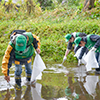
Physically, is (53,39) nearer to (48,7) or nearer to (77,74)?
(77,74)

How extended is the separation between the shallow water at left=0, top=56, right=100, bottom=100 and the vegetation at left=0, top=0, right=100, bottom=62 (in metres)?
2.09

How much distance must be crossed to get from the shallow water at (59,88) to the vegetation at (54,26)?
209 cm

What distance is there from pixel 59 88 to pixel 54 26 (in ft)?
20.6

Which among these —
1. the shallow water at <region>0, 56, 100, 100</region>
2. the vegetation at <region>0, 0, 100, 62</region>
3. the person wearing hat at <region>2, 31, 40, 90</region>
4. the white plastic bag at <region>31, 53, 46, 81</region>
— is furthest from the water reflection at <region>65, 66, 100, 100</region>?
the vegetation at <region>0, 0, 100, 62</region>

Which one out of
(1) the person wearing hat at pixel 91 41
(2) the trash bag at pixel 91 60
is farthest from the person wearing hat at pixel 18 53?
(2) the trash bag at pixel 91 60

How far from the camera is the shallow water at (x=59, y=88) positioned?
9.98ft

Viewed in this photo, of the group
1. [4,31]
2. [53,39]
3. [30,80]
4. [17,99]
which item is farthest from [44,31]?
[17,99]

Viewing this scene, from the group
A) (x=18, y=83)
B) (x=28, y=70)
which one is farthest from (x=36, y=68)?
(x=18, y=83)

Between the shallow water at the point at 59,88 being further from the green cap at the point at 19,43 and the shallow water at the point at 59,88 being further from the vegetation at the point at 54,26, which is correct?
the vegetation at the point at 54,26

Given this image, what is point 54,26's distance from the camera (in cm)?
932

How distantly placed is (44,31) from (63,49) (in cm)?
288

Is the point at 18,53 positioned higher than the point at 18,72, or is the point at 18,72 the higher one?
the point at 18,53

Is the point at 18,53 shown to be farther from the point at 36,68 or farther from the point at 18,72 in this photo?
the point at 36,68

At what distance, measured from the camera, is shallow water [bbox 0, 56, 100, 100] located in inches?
120
